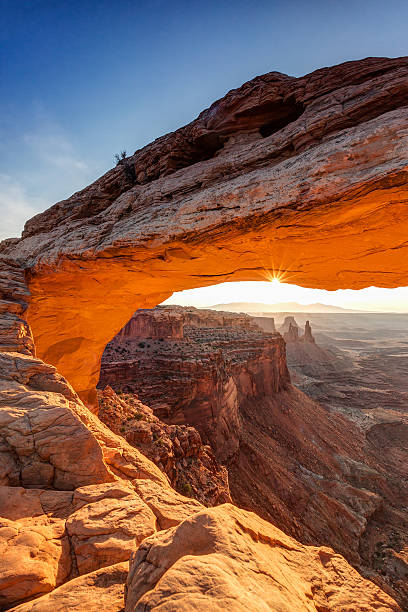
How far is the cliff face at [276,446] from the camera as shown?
12438 mm

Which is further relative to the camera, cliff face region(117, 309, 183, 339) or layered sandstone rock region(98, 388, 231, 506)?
cliff face region(117, 309, 183, 339)

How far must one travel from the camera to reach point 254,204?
203 inches

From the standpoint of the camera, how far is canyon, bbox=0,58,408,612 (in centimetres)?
224

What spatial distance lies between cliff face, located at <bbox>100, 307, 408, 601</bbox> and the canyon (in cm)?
21

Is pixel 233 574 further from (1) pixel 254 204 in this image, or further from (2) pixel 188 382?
(2) pixel 188 382

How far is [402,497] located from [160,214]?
78.4ft

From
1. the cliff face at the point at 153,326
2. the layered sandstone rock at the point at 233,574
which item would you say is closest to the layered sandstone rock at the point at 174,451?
the layered sandstone rock at the point at 233,574

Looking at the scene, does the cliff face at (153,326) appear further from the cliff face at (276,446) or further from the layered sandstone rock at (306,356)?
the layered sandstone rock at (306,356)

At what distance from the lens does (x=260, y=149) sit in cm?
579

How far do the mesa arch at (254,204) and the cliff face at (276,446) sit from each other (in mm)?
9067

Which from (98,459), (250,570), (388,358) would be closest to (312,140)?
(250,570)

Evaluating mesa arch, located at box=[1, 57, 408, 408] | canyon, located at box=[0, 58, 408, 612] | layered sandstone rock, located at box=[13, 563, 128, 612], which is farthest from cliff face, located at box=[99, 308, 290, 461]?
layered sandstone rock, located at box=[13, 563, 128, 612]

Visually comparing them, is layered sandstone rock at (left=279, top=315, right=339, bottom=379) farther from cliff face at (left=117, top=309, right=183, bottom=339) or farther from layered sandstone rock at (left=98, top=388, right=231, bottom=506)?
layered sandstone rock at (left=98, top=388, right=231, bottom=506)

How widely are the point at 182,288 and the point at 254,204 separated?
17.9 feet
